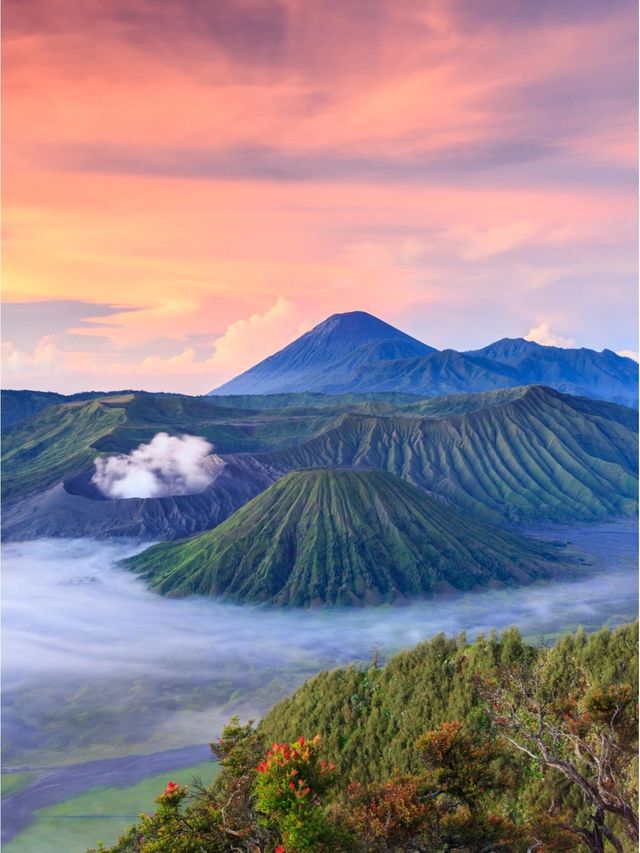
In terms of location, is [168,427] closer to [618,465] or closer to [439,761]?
[618,465]

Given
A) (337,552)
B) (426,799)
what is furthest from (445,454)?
(426,799)

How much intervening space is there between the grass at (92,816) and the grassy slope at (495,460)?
117271 mm

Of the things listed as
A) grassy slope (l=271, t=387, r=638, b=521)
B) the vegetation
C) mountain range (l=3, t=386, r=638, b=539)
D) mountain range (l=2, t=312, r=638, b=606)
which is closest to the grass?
the vegetation

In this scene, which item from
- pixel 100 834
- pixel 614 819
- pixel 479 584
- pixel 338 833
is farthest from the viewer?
pixel 479 584

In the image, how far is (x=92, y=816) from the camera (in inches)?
1966

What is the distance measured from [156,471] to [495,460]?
292ft

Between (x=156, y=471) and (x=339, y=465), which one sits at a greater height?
(x=339, y=465)

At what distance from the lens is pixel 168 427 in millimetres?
185875

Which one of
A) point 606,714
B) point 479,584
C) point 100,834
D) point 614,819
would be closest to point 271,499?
point 479,584

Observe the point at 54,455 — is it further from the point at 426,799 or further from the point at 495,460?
the point at 426,799

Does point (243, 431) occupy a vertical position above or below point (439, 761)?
above

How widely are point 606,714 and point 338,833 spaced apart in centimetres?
758

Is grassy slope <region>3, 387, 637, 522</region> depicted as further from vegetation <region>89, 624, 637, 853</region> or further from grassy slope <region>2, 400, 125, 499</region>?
vegetation <region>89, 624, 637, 853</region>

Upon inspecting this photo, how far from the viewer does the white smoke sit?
157 m
